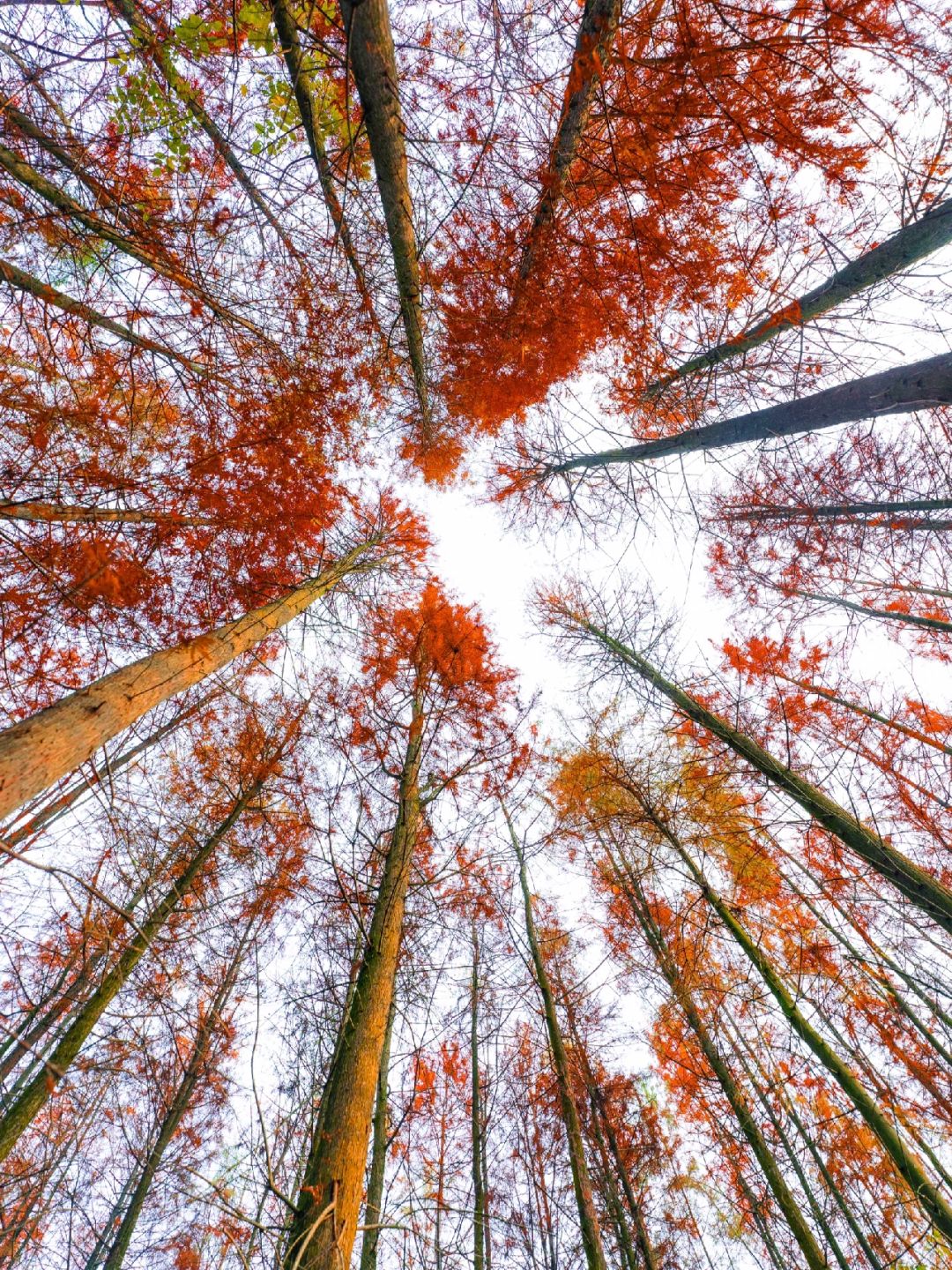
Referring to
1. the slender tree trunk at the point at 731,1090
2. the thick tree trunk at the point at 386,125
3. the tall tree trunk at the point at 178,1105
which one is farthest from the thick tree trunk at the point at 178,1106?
the thick tree trunk at the point at 386,125

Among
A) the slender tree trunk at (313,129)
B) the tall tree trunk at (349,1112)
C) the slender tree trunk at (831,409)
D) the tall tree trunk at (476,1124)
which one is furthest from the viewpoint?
the tall tree trunk at (476,1124)

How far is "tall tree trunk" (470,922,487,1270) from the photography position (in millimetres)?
6316

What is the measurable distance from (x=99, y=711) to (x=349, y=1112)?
265 cm

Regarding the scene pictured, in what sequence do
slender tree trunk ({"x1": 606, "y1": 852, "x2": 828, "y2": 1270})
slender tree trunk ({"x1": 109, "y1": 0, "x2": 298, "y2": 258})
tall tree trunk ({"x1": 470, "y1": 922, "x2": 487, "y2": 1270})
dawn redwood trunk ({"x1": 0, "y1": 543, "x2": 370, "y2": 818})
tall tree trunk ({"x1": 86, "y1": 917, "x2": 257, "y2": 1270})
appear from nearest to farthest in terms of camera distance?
dawn redwood trunk ({"x1": 0, "y1": 543, "x2": 370, "y2": 818}), slender tree trunk ({"x1": 109, "y1": 0, "x2": 298, "y2": 258}), slender tree trunk ({"x1": 606, "y1": 852, "x2": 828, "y2": 1270}), tall tree trunk ({"x1": 86, "y1": 917, "x2": 257, "y2": 1270}), tall tree trunk ({"x1": 470, "y1": 922, "x2": 487, "y2": 1270})

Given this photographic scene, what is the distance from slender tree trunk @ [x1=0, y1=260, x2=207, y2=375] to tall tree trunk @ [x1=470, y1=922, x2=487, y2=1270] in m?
7.16

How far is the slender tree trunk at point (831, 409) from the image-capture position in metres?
2.94

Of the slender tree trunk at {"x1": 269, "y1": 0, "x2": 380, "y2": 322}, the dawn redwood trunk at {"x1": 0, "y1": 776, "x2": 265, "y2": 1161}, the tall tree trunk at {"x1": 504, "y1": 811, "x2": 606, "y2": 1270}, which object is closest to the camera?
the slender tree trunk at {"x1": 269, "y1": 0, "x2": 380, "y2": 322}

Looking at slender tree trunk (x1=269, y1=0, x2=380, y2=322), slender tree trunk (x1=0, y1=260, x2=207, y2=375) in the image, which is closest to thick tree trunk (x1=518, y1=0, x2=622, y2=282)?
slender tree trunk (x1=269, y1=0, x2=380, y2=322)

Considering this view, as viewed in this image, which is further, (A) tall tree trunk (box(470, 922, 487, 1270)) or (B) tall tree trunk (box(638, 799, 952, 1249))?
(A) tall tree trunk (box(470, 922, 487, 1270))

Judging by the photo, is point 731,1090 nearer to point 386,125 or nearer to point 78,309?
point 386,125

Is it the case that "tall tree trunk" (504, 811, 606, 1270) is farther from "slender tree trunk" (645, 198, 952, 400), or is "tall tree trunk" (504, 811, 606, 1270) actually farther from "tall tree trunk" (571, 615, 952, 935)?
"slender tree trunk" (645, 198, 952, 400)

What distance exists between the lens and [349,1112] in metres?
2.52

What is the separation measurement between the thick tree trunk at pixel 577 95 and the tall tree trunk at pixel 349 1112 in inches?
244

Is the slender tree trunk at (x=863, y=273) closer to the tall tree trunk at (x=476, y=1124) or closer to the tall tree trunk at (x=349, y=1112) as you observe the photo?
the tall tree trunk at (x=349, y=1112)
